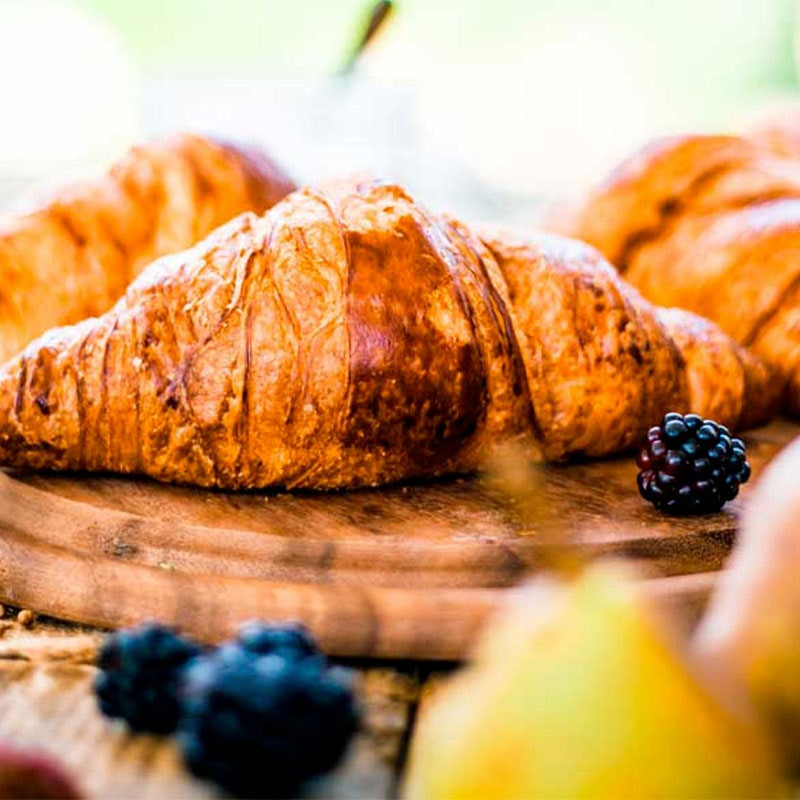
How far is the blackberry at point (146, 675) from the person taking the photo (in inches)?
40.0

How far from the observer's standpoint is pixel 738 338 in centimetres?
236

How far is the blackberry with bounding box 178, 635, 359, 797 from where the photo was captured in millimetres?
870

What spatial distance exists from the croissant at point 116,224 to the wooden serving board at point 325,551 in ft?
2.53

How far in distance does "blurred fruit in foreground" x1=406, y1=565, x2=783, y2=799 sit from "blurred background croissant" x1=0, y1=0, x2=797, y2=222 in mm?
2611

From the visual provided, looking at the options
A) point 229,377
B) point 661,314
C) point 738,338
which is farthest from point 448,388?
point 738,338

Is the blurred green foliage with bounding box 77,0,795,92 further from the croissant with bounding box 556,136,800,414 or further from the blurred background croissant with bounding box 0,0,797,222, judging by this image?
the croissant with bounding box 556,136,800,414

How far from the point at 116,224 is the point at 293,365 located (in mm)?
1006

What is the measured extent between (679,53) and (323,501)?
9.95 ft

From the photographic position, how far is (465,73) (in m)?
4.12

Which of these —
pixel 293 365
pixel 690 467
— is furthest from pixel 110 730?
pixel 690 467

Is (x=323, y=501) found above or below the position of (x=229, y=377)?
below

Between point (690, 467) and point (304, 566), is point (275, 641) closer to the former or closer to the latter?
point (304, 566)

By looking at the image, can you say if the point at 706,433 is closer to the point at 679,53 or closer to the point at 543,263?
the point at 543,263

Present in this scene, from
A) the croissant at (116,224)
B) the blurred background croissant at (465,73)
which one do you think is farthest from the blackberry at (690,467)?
the blurred background croissant at (465,73)
